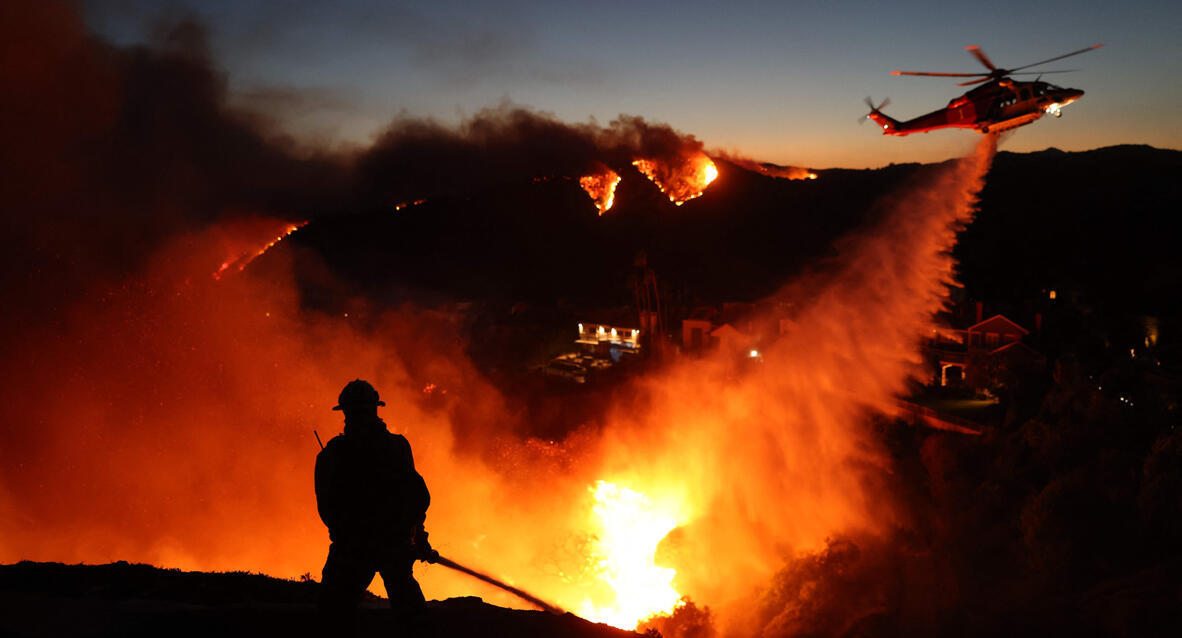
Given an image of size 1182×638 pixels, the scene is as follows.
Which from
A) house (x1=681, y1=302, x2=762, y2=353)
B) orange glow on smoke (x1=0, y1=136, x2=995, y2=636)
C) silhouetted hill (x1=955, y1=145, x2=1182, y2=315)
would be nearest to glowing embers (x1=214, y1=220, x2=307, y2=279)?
orange glow on smoke (x1=0, y1=136, x2=995, y2=636)

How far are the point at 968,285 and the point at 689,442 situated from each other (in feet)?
108

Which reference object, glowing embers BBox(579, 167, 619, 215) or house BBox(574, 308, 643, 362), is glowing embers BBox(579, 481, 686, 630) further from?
house BBox(574, 308, 643, 362)

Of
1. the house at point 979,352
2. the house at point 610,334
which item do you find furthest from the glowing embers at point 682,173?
the house at point 610,334

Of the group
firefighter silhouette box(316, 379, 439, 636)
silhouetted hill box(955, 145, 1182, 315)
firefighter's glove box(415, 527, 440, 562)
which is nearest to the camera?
firefighter silhouette box(316, 379, 439, 636)

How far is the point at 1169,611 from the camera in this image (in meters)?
12.8

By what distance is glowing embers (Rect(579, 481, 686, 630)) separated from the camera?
67.8 ft

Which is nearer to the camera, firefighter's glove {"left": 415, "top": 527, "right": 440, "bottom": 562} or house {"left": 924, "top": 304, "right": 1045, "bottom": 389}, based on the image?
firefighter's glove {"left": 415, "top": 527, "right": 440, "bottom": 562}

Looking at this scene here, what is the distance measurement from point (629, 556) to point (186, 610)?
1924 cm

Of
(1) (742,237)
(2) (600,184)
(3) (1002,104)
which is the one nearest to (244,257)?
(2) (600,184)

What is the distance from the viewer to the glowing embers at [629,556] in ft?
67.8

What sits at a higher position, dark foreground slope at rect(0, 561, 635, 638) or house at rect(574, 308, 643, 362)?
house at rect(574, 308, 643, 362)

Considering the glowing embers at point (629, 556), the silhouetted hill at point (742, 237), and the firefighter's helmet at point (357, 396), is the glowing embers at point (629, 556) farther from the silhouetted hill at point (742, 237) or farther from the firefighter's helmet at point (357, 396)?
the silhouetted hill at point (742, 237)

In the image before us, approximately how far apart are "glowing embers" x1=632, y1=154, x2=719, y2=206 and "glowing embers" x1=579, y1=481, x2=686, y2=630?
493 inches

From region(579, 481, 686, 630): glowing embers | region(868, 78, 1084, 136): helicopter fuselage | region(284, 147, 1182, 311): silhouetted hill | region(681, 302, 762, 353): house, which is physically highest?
region(284, 147, 1182, 311): silhouetted hill
